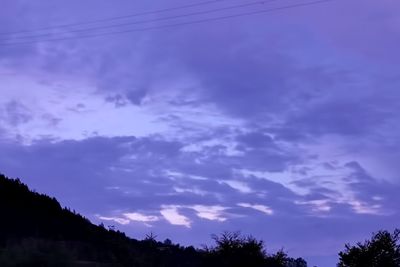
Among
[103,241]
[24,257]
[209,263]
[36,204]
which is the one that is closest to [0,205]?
[36,204]

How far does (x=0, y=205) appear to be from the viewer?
2026 inches

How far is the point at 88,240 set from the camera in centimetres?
5072

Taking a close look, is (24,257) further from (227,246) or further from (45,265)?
(227,246)

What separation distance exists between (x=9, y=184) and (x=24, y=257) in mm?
24841

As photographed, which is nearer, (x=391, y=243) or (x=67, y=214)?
(x=67, y=214)

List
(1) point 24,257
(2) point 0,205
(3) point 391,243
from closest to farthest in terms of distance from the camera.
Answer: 1. (1) point 24,257
2. (2) point 0,205
3. (3) point 391,243

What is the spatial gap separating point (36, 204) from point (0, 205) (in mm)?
4112

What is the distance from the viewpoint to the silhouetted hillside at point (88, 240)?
45.6 metres

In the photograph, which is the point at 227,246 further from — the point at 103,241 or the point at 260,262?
the point at 103,241

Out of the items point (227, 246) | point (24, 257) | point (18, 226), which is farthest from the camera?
point (227, 246)

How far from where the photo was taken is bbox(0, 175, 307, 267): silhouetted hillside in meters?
45.6

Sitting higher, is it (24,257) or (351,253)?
(351,253)

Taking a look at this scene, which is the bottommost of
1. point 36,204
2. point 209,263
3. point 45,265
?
point 45,265

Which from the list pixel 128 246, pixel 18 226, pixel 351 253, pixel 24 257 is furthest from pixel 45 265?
pixel 351 253
